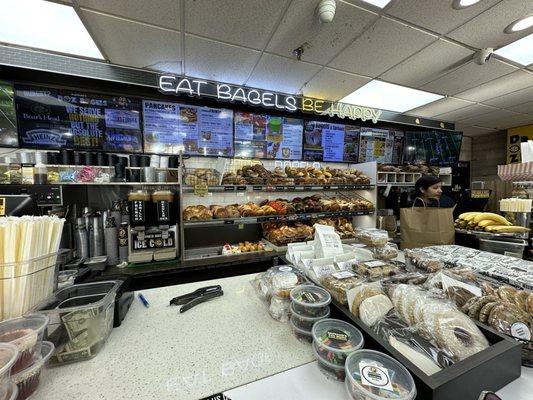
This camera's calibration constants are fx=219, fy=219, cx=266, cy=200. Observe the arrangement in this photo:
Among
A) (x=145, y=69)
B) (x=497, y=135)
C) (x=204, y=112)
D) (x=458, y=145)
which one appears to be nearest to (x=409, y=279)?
(x=204, y=112)

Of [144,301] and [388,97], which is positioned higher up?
[388,97]

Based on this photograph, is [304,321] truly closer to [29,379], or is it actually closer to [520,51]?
[29,379]

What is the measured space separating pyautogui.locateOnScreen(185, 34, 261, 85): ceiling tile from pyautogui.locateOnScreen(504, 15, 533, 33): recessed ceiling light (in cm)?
254

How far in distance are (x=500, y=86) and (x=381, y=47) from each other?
2621 millimetres

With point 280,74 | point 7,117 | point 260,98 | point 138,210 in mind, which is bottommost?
point 138,210

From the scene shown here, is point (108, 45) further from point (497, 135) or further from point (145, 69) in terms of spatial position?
point (497, 135)

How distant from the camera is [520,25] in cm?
217

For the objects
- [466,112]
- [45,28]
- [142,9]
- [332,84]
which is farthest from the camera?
[466,112]

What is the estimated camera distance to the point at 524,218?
87.7 inches

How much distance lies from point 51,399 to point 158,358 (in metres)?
0.27

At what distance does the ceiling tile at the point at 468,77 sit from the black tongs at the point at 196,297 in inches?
156

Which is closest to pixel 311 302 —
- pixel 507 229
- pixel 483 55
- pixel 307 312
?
pixel 307 312

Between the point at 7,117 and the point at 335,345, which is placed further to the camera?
the point at 7,117

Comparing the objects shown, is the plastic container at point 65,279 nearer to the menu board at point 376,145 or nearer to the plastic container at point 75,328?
the plastic container at point 75,328
